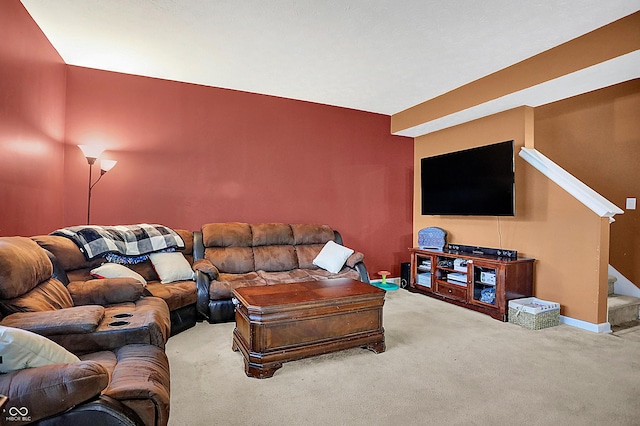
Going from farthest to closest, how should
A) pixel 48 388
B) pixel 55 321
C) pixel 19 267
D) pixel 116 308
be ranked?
pixel 116 308
pixel 19 267
pixel 55 321
pixel 48 388

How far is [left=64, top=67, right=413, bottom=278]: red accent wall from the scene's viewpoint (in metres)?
3.83

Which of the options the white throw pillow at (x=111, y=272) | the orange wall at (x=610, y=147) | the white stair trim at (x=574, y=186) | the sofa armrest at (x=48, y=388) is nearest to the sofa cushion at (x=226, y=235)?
the white throw pillow at (x=111, y=272)

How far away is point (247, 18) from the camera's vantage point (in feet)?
8.90

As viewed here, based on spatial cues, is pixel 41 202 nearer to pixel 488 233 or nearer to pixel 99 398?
pixel 99 398

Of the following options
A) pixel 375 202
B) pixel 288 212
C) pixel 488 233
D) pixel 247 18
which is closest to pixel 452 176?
pixel 488 233

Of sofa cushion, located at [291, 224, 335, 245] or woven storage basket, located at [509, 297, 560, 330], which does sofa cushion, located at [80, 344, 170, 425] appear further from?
woven storage basket, located at [509, 297, 560, 330]

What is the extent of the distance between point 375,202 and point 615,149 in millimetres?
3004

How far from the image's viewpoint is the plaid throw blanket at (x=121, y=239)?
2.93m

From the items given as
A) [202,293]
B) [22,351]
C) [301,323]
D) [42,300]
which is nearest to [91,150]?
[202,293]

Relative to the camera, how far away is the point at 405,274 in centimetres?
Answer: 514

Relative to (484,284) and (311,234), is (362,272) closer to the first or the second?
(311,234)

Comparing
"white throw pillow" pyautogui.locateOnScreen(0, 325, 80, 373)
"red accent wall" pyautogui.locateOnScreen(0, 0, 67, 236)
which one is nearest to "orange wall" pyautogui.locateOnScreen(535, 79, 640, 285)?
"white throw pillow" pyautogui.locateOnScreen(0, 325, 80, 373)

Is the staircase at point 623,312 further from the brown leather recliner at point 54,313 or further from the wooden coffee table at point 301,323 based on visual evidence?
the brown leather recliner at point 54,313

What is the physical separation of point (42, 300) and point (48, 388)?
1114 mm
